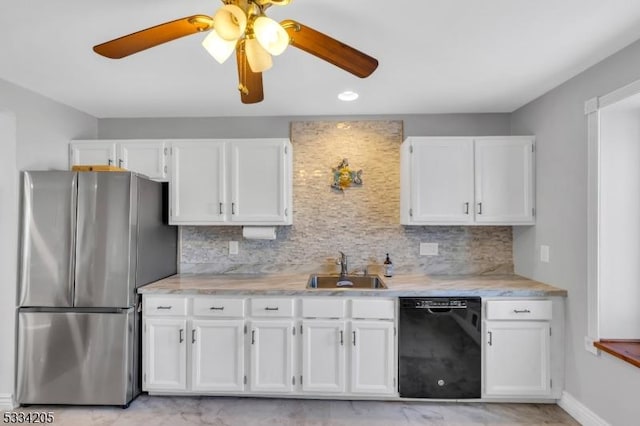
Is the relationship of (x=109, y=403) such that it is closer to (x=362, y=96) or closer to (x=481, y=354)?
(x=481, y=354)

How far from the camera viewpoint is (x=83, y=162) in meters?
3.06

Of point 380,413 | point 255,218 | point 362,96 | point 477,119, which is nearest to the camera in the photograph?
point 380,413

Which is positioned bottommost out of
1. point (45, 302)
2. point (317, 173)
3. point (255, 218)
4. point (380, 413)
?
point (380, 413)

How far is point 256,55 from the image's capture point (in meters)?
1.37

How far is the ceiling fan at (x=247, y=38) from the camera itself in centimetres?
118

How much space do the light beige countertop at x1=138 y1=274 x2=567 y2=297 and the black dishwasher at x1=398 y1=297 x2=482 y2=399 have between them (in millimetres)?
71

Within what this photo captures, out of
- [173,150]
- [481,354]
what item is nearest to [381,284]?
[481,354]

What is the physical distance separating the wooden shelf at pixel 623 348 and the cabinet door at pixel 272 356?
197cm

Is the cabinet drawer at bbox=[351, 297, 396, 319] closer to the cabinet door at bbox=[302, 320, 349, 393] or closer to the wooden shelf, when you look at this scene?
the cabinet door at bbox=[302, 320, 349, 393]

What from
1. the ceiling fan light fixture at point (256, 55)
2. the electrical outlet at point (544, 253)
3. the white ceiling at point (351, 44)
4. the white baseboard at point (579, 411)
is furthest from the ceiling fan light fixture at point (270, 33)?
the white baseboard at point (579, 411)

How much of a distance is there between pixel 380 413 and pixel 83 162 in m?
3.19

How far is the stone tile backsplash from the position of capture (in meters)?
3.26

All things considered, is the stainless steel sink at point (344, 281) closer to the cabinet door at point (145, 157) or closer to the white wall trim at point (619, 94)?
the cabinet door at point (145, 157)

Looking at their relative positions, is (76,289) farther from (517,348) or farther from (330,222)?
(517,348)
